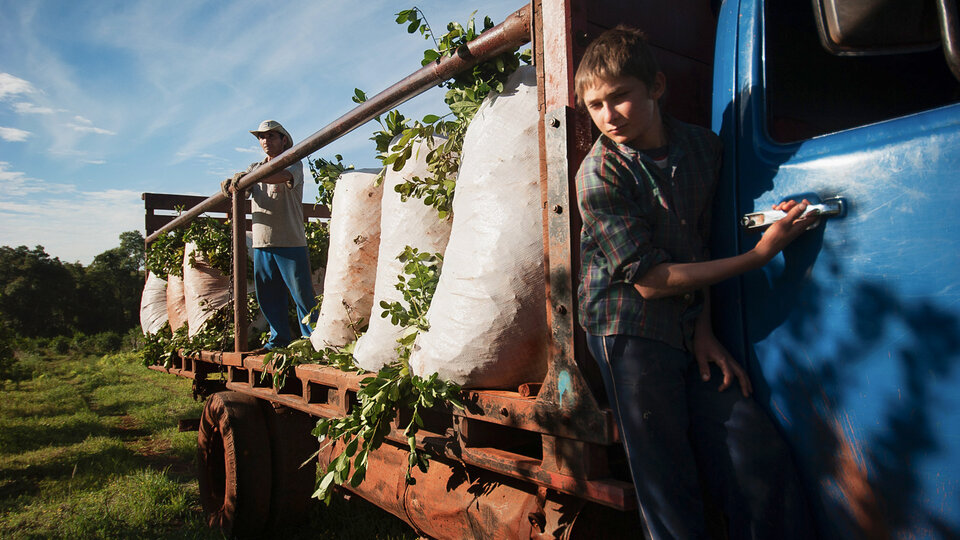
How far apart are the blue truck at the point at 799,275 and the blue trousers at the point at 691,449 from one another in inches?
2.6

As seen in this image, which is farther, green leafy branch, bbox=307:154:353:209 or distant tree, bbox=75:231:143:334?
distant tree, bbox=75:231:143:334

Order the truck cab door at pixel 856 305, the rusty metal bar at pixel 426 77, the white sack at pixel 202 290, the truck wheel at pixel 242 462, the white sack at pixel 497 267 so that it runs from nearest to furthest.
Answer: the truck cab door at pixel 856 305, the white sack at pixel 497 267, the rusty metal bar at pixel 426 77, the truck wheel at pixel 242 462, the white sack at pixel 202 290

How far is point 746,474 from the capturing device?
1230 millimetres

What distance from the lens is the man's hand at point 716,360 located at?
131 cm

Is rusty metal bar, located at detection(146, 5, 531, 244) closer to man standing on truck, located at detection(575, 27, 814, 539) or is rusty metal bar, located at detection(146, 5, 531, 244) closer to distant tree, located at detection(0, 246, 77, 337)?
man standing on truck, located at detection(575, 27, 814, 539)

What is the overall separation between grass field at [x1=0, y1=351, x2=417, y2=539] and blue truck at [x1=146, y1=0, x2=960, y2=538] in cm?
224

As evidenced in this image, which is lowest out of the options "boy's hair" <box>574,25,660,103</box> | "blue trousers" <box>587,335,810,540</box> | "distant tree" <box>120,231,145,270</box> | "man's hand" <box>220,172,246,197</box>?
"blue trousers" <box>587,335,810,540</box>

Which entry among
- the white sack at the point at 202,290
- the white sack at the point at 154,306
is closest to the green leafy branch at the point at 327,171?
the white sack at the point at 202,290

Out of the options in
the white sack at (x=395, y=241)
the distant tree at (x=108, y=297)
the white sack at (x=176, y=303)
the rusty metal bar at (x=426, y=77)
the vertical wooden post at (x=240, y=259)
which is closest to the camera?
the rusty metal bar at (x=426, y=77)

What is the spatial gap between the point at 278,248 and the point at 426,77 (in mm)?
2740

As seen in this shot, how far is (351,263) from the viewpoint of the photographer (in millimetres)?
2768

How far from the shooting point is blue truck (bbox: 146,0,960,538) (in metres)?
1.08

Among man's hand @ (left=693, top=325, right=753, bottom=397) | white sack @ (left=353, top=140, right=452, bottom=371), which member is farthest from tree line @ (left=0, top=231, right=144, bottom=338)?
man's hand @ (left=693, top=325, right=753, bottom=397)

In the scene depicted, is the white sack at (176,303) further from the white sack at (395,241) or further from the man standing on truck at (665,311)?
the man standing on truck at (665,311)
